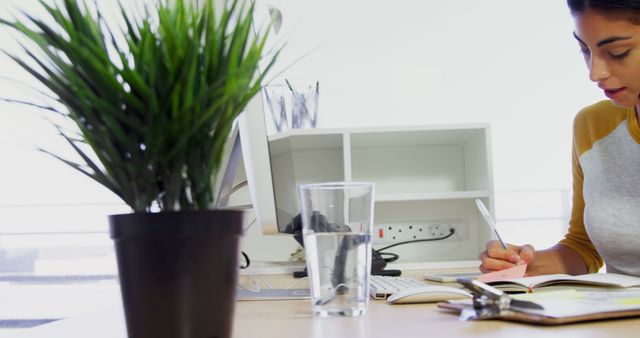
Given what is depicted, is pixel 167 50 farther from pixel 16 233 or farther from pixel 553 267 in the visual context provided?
pixel 16 233

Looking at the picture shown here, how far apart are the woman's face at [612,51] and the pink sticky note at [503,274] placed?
0.42 meters

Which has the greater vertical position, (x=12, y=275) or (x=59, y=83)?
(x=59, y=83)

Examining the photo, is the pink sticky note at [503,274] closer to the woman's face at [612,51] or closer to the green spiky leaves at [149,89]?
the woman's face at [612,51]

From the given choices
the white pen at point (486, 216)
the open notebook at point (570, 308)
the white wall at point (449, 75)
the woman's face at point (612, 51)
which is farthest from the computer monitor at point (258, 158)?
the white wall at point (449, 75)

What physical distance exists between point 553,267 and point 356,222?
946 mm

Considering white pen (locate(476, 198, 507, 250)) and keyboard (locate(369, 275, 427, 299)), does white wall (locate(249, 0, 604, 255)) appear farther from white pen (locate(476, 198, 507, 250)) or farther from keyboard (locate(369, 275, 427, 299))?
keyboard (locate(369, 275, 427, 299))

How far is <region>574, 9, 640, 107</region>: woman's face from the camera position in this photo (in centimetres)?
128

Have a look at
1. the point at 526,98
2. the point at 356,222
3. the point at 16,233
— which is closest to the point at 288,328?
the point at 356,222

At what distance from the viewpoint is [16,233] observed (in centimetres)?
318

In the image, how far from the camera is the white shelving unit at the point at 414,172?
1892 millimetres

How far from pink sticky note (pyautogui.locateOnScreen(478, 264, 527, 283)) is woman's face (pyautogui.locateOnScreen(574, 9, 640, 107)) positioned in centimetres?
42

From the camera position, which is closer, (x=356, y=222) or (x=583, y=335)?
(x=583, y=335)

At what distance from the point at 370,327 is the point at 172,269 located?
33 centimetres

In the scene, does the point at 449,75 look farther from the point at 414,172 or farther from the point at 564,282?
the point at 564,282
